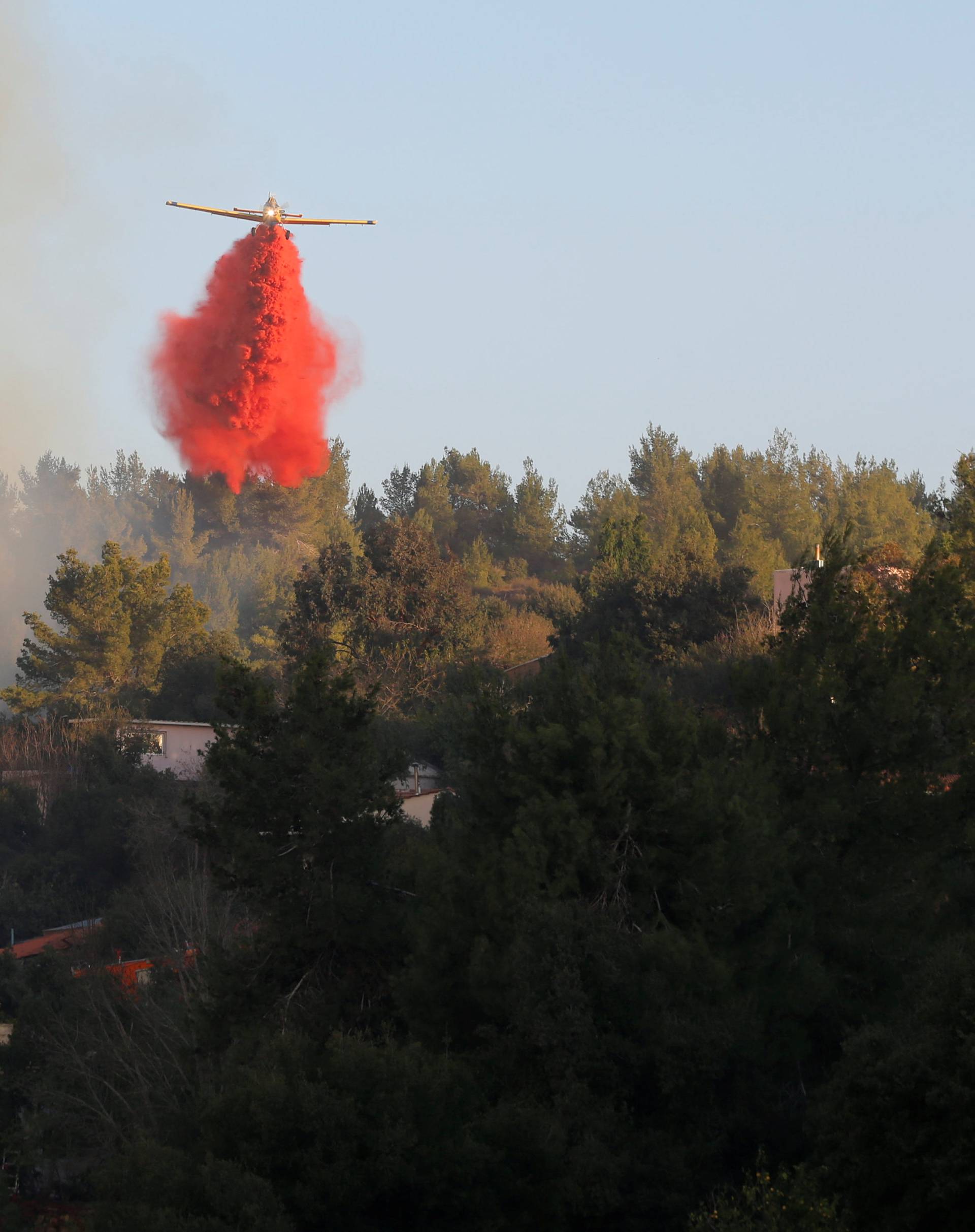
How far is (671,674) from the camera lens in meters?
35.7

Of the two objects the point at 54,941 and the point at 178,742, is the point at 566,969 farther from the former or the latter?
the point at 178,742

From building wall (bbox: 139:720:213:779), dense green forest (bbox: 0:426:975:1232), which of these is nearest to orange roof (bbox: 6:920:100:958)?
dense green forest (bbox: 0:426:975:1232)

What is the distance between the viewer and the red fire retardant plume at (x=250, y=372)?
6159cm

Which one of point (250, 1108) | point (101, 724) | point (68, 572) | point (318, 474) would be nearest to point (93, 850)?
Result: point (101, 724)

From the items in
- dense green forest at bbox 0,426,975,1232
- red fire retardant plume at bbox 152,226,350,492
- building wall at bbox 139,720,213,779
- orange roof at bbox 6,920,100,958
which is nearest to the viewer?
dense green forest at bbox 0,426,975,1232

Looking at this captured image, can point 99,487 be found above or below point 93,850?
above

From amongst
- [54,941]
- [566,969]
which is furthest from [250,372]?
[566,969]

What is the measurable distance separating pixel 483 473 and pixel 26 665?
119 ft

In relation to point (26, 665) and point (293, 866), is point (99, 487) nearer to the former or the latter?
point (26, 665)

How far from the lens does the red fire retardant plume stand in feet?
202

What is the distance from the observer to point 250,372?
2486 inches

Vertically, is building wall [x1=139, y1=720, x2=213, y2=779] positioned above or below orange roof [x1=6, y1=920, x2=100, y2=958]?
above

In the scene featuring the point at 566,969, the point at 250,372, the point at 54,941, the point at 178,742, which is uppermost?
the point at 250,372

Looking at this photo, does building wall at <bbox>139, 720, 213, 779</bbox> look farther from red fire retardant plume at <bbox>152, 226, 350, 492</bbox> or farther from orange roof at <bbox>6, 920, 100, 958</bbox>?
red fire retardant plume at <bbox>152, 226, 350, 492</bbox>
